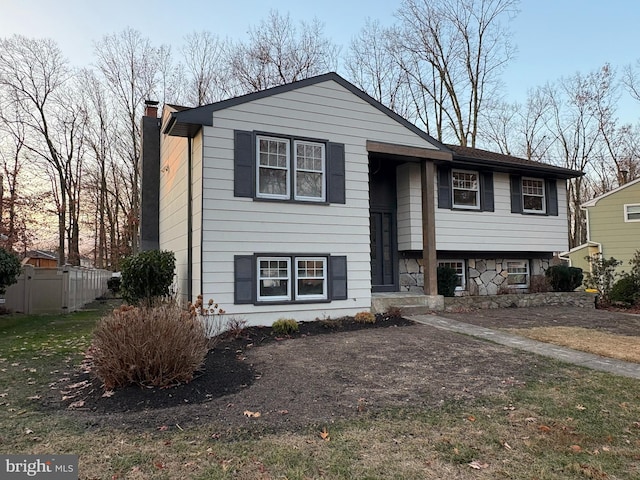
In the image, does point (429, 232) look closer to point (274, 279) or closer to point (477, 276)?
point (477, 276)

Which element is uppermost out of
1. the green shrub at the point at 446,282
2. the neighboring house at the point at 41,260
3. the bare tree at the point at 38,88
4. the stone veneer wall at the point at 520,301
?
the bare tree at the point at 38,88

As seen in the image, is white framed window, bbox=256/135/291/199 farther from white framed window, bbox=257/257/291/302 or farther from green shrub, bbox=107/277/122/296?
green shrub, bbox=107/277/122/296

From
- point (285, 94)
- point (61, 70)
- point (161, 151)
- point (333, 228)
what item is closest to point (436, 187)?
point (333, 228)

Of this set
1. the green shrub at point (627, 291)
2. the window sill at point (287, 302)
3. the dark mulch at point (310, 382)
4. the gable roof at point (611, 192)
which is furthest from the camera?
the gable roof at point (611, 192)

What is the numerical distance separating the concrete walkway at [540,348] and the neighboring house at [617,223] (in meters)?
11.3

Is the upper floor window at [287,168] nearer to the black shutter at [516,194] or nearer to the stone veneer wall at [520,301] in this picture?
the stone veneer wall at [520,301]

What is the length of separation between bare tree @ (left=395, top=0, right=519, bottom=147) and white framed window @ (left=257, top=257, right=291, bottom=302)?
18723mm

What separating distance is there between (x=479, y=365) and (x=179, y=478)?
14.6ft

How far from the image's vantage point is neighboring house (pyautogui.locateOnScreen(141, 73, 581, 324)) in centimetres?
891

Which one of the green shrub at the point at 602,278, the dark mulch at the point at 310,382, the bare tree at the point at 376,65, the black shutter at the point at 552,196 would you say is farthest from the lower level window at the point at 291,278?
the bare tree at the point at 376,65

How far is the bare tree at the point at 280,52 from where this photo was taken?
921 inches

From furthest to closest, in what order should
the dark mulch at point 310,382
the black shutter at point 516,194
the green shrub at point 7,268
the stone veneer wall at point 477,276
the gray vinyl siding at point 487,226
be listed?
the black shutter at point 516,194
the stone veneer wall at point 477,276
the gray vinyl siding at point 487,226
the green shrub at point 7,268
the dark mulch at point 310,382

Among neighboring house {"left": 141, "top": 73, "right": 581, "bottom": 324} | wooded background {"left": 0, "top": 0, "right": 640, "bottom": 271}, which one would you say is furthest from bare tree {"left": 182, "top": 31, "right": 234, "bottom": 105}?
neighboring house {"left": 141, "top": 73, "right": 581, "bottom": 324}
